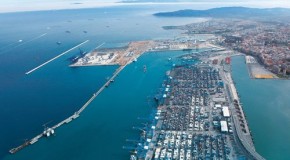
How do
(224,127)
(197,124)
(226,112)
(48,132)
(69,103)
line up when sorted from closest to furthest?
(224,127), (197,124), (48,132), (226,112), (69,103)

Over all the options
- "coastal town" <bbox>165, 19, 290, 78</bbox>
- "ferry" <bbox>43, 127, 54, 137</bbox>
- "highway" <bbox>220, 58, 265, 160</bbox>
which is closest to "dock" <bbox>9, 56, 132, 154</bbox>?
"ferry" <bbox>43, 127, 54, 137</bbox>

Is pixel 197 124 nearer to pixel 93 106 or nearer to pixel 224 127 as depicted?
pixel 224 127

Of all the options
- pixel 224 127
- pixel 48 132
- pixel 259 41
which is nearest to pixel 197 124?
pixel 224 127

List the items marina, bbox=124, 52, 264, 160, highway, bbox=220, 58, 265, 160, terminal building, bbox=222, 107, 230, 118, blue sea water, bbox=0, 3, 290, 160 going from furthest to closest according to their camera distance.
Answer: terminal building, bbox=222, 107, 230, 118
blue sea water, bbox=0, 3, 290, 160
marina, bbox=124, 52, 264, 160
highway, bbox=220, 58, 265, 160

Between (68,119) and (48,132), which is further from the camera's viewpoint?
(68,119)

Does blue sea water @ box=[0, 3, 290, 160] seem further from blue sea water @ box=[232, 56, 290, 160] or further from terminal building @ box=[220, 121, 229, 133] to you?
terminal building @ box=[220, 121, 229, 133]

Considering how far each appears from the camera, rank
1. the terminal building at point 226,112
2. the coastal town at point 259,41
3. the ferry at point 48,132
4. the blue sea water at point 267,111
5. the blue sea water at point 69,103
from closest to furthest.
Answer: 1. the blue sea water at point 267,111
2. the blue sea water at point 69,103
3. the ferry at point 48,132
4. the terminal building at point 226,112
5. the coastal town at point 259,41

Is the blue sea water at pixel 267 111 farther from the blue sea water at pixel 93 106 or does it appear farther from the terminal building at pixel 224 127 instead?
the terminal building at pixel 224 127

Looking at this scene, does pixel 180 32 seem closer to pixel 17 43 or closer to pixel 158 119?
pixel 17 43

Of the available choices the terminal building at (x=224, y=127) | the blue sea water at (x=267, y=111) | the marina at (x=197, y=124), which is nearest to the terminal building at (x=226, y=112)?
the marina at (x=197, y=124)

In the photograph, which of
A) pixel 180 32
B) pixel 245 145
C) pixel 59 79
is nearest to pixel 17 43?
pixel 59 79

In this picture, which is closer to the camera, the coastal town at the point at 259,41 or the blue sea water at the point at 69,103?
the blue sea water at the point at 69,103
